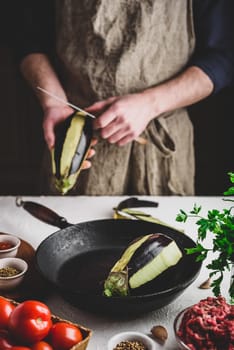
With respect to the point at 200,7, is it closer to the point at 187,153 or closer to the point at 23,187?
the point at 187,153

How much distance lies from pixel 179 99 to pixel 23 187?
153 centimetres

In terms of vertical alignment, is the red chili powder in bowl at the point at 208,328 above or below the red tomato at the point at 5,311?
below

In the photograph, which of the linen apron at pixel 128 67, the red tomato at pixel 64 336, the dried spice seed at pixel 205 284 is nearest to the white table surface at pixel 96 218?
the dried spice seed at pixel 205 284

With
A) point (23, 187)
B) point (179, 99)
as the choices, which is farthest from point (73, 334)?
point (23, 187)

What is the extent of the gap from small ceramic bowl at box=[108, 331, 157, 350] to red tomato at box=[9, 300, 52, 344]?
0.11 meters

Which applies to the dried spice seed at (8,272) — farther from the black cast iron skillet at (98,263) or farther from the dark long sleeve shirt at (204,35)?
the dark long sleeve shirt at (204,35)

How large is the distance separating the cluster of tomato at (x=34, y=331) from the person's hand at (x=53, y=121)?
73 centimetres

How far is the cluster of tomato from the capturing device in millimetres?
866

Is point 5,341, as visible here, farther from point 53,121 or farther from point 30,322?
point 53,121

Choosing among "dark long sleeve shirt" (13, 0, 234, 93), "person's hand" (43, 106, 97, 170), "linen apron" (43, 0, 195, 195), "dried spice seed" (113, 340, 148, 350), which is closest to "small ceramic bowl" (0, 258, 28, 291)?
"dried spice seed" (113, 340, 148, 350)

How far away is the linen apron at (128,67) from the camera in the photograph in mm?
1712

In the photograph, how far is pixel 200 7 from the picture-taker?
69.9 inches

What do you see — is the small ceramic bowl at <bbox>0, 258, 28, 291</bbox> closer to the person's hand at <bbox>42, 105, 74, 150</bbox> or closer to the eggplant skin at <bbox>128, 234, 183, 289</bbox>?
the eggplant skin at <bbox>128, 234, 183, 289</bbox>

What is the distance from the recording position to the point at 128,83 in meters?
1.76
